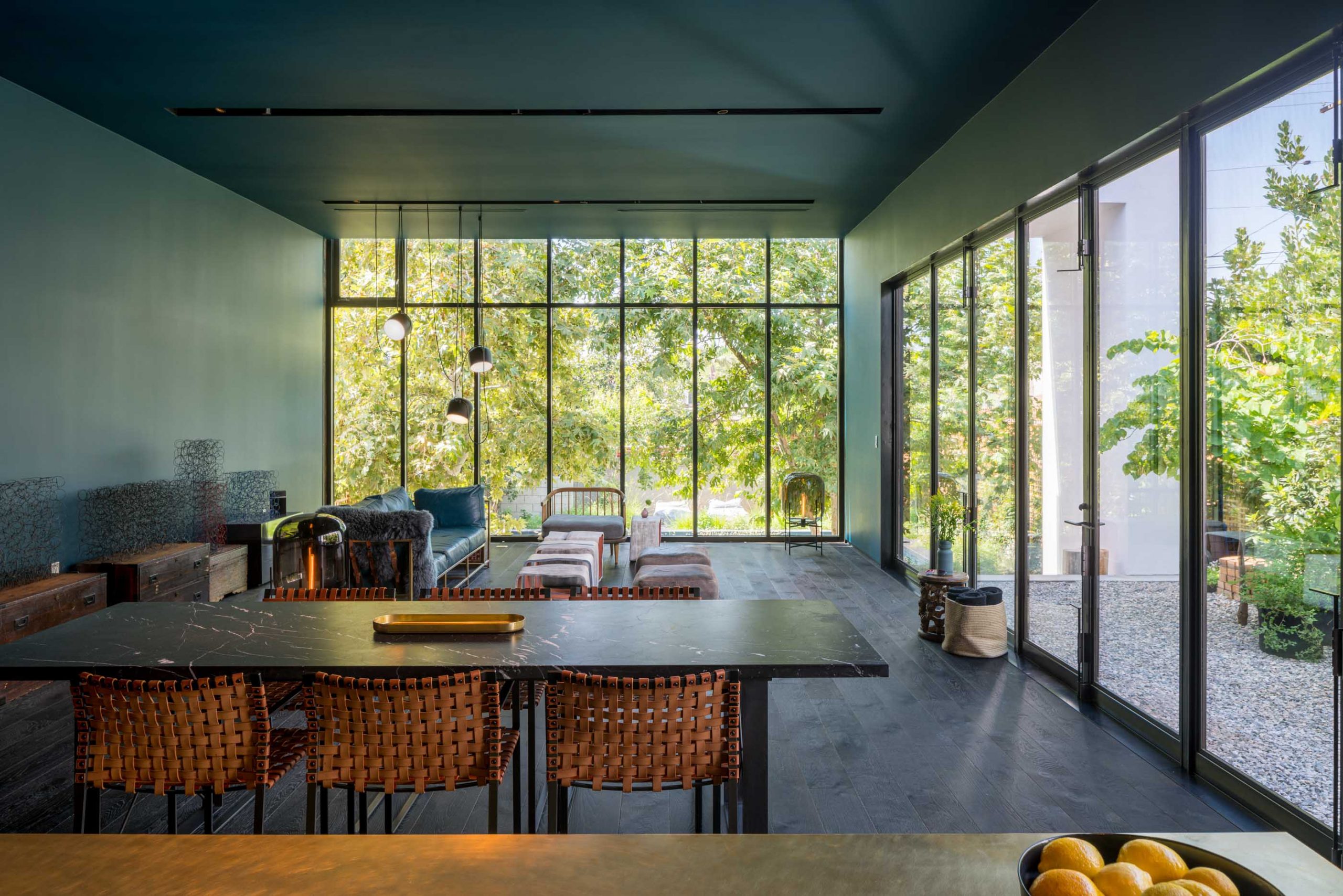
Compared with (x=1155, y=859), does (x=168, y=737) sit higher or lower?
lower

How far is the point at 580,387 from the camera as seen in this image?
9.62 meters

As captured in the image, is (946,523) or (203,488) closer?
(946,523)

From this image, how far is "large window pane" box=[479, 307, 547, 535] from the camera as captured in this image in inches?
377

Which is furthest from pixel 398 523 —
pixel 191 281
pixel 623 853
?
pixel 623 853

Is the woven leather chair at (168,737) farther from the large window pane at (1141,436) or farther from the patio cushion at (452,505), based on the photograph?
the patio cushion at (452,505)

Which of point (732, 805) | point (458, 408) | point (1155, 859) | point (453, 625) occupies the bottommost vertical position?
point (732, 805)

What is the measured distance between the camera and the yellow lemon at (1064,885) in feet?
2.46

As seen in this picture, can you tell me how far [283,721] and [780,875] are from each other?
3.73 meters

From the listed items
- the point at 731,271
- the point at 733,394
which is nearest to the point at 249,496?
the point at 733,394

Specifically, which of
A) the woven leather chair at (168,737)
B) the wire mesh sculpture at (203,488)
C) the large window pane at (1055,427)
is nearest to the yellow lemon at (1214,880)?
the woven leather chair at (168,737)

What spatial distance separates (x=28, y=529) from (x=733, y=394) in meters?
6.79

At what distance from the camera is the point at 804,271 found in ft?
31.8

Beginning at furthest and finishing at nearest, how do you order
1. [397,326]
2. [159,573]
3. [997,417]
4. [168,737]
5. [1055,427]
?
[397,326]
[997,417]
[159,573]
[1055,427]
[168,737]

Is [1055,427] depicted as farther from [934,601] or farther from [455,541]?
[455,541]
